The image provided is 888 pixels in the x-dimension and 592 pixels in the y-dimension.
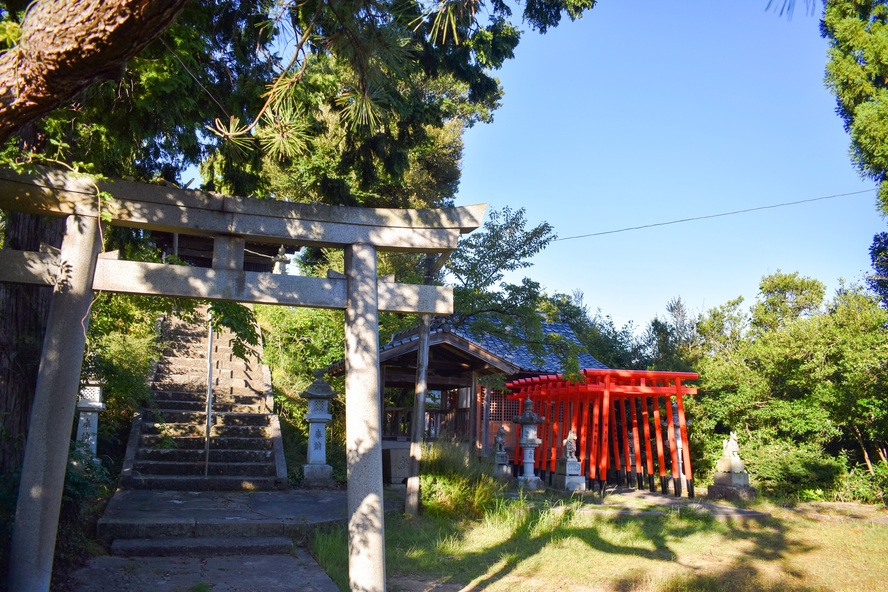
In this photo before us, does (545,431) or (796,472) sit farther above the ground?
(545,431)

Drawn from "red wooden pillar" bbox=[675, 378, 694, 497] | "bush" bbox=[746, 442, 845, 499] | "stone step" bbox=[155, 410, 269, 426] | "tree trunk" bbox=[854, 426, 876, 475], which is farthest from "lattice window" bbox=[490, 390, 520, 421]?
"tree trunk" bbox=[854, 426, 876, 475]

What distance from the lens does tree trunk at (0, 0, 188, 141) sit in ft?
7.74

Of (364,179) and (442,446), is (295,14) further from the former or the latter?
(442,446)

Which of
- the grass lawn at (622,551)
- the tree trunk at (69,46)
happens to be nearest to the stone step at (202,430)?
the grass lawn at (622,551)

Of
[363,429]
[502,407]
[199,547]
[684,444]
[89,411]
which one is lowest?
[199,547]

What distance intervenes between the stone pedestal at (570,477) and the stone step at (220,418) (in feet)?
18.2

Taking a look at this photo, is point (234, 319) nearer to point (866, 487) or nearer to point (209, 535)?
point (209, 535)

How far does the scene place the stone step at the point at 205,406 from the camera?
35.8 feet

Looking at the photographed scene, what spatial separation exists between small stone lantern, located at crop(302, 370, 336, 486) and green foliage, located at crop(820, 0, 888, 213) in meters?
12.6

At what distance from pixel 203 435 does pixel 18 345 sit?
17.2ft

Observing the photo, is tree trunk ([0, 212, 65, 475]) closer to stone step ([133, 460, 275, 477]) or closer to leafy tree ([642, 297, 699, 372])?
stone step ([133, 460, 275, 477])

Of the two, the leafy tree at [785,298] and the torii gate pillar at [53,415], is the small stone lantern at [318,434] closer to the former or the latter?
the torii gate pillar at [53,415]

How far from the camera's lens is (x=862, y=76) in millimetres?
14023

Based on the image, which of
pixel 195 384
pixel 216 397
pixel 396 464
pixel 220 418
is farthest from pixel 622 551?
pixel 195 384
